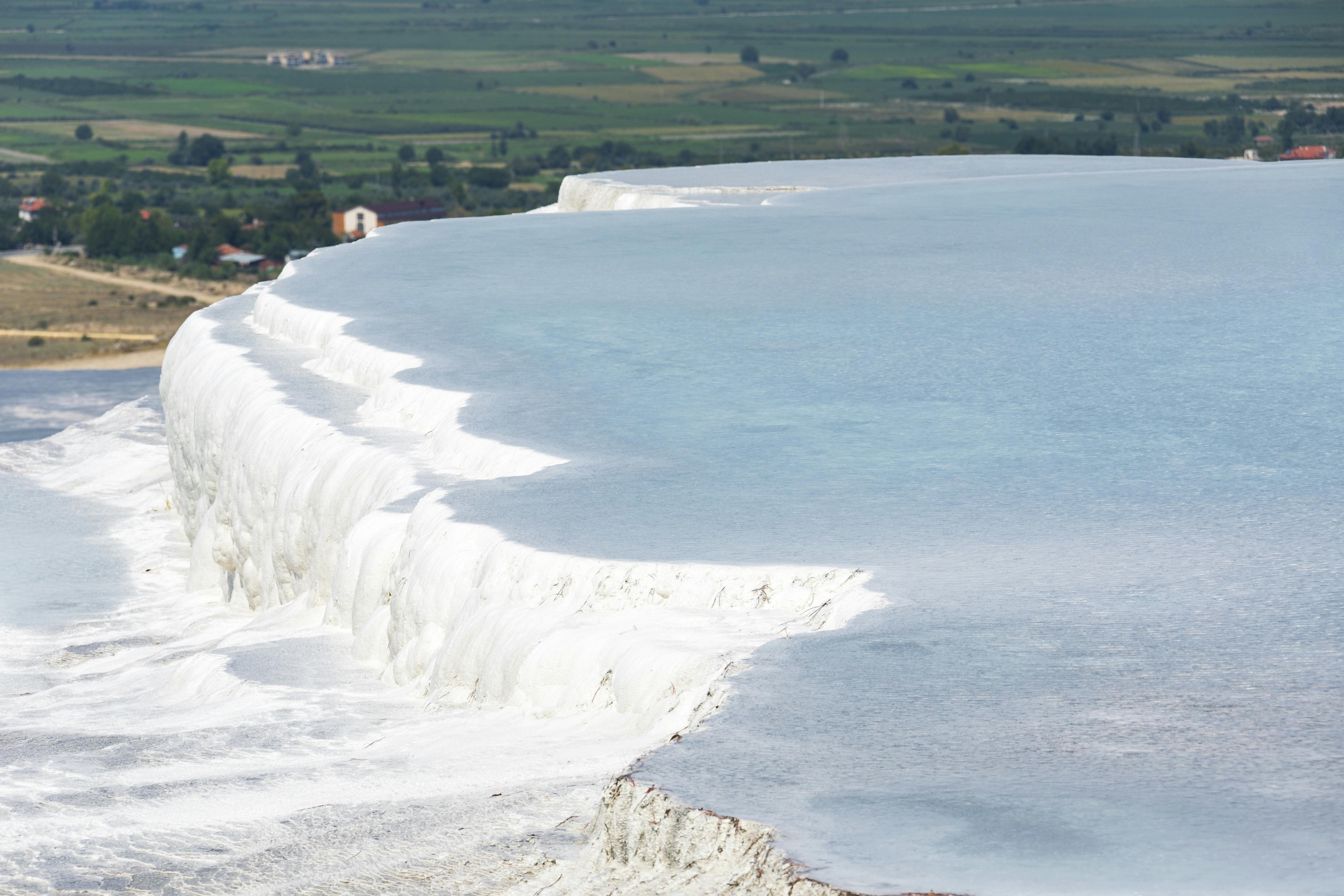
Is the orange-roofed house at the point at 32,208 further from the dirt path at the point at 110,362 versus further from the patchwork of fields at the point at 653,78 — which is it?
the dirt path at the point at 110,362

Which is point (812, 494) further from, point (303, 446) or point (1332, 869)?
point (303, 446)

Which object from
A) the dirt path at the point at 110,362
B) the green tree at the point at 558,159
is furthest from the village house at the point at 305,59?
the dirt path at the point at 110,362

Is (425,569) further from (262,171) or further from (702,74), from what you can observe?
(702,74)

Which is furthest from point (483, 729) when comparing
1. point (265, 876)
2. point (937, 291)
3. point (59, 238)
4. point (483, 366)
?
point (59, 238)

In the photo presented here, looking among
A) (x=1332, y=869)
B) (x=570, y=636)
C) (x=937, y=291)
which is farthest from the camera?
(x=937, y=291)

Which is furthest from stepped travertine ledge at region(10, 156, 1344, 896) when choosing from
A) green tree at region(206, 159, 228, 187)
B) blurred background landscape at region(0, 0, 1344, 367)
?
green tree at region(206, 159, 228, 187)

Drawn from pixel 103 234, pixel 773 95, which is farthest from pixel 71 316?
pixel 773 95

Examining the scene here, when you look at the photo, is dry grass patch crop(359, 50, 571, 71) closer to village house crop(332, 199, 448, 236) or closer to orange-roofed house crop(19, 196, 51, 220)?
orange-roofed house crop(19, 196, 51, 220)
